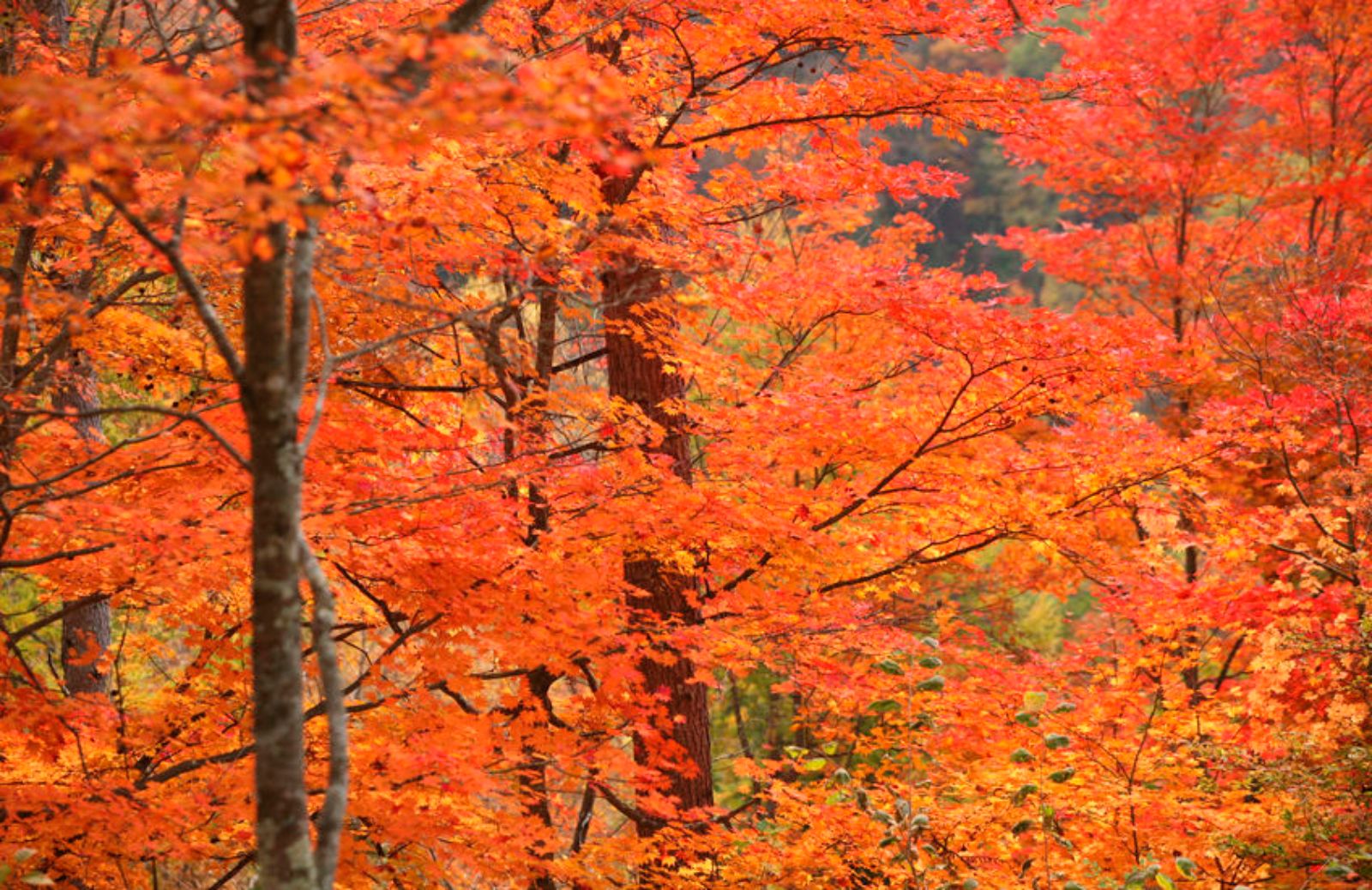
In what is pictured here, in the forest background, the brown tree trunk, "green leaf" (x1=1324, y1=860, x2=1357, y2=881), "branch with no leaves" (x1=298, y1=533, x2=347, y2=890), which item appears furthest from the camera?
the brown tree trunk

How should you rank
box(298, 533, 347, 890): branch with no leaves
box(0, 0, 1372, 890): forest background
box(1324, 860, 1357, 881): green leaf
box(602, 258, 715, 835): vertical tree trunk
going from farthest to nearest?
box(602, 258, 715, 835): vertical tree trunk, box(1324, 860, 1357, 881): green leaf, box(0, 0, 1372, 890): forest background, box(298, 533, 347, 890): branch with no leaves

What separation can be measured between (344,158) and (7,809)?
2926 mm

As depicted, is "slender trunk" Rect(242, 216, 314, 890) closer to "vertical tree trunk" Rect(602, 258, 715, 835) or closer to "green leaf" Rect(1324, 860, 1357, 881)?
"vertical tree trunk" Rect(602, 258, 715, 835)

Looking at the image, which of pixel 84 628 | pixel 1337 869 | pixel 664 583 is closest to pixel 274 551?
pixel 664 583

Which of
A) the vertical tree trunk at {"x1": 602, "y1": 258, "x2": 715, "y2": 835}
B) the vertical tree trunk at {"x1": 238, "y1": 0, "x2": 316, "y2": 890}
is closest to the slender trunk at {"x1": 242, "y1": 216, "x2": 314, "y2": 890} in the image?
the vertical tree trunk at {"x1": 238, "y1": 0, "x2": 316, "y2": 890}

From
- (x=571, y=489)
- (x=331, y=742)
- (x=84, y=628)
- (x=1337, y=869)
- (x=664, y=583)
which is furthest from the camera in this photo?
(x=84, y=628)

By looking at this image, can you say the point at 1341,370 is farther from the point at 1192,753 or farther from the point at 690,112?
the point at 690,112

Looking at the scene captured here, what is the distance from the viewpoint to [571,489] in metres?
5.41

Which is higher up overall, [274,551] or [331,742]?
[274,551]

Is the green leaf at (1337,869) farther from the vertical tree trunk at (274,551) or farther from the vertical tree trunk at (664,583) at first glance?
the vertical tree trunk at (274,551)

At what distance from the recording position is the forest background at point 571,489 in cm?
290

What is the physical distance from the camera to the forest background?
2904 millimetres

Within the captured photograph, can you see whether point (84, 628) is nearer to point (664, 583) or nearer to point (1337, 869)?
point (664, 583)

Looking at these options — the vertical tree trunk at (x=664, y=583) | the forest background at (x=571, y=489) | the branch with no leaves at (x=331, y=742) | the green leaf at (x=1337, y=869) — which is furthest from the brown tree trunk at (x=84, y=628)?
the green leaf at (x=1337, y=869)
